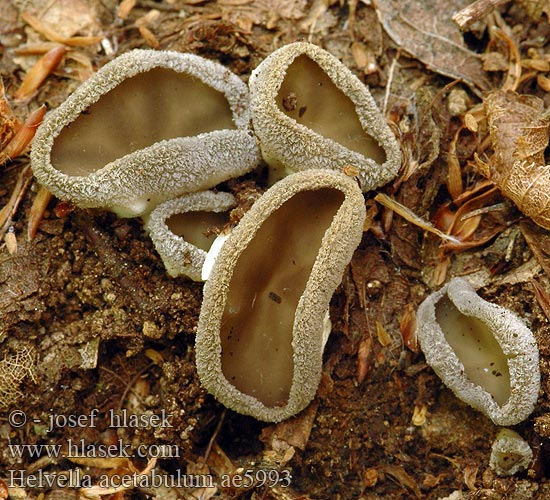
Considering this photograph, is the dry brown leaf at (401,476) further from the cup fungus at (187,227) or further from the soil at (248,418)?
the cup fungus at (187,227)

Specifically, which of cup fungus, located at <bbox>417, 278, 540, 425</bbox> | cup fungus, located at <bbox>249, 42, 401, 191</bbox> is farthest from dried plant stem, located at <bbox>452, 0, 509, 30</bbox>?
cup fungus, located at <bbox>417, 278, 540, 425</bbox>

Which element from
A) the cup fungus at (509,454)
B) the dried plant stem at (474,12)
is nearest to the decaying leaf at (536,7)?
the dried plant stem at (474,12)

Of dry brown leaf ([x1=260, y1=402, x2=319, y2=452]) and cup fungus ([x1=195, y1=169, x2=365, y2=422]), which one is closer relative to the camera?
cup fungus ([x1=195, y1=169, x2=365, y2=422])

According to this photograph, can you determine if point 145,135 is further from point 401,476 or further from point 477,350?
point 401,476

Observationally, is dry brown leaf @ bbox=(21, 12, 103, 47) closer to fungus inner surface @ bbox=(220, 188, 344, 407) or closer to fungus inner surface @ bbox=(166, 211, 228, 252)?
fungus inner surface @ bbox=(166, 211, 228, 252)

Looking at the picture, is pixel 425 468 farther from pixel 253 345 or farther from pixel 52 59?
pixel 52 59

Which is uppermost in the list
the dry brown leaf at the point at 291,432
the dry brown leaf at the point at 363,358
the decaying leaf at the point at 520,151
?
the decaying leaf at the point at 520,151

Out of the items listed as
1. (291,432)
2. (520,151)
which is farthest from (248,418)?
(520,151)
